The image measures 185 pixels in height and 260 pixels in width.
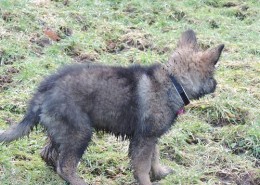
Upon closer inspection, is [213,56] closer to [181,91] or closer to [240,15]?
[181,91]

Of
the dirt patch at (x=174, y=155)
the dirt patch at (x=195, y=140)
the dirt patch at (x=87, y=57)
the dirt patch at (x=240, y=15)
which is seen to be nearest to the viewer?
the dirt patch at (x=174, y=155)

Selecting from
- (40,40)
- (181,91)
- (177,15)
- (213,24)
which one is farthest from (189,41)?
(177,15)

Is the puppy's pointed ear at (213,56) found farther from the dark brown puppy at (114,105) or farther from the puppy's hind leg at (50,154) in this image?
the puppy's hind leg at (50,154)

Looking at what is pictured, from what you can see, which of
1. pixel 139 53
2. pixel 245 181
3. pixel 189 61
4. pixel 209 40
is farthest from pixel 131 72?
pixel 209 40

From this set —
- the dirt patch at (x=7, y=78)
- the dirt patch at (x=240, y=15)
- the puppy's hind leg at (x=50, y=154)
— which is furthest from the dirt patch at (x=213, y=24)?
the puppy's hind leg at (x=50, y=154)

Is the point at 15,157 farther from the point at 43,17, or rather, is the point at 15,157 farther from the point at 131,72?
the point at 43,17

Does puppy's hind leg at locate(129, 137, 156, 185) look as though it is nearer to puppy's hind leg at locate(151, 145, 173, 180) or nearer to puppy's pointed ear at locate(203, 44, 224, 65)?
puppy's hind leg at locate(151, 145, 173, 180)

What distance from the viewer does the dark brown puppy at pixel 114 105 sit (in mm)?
4535

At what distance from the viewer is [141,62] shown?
25.2ft

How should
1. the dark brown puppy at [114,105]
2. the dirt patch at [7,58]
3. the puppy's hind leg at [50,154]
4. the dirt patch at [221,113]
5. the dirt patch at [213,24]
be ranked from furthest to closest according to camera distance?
the dirt patch at [213,24] < the dirt patch at [7,58] < the dirt patch at [221,113] < the puppy's hind leg at [50,154] < the dark brown puppy at [114,105]

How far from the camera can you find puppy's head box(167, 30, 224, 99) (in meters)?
4.98

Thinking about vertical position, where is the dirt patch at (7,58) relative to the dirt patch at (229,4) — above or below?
above

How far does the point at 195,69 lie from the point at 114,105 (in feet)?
2.94

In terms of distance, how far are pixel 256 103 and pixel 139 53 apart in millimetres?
2072
